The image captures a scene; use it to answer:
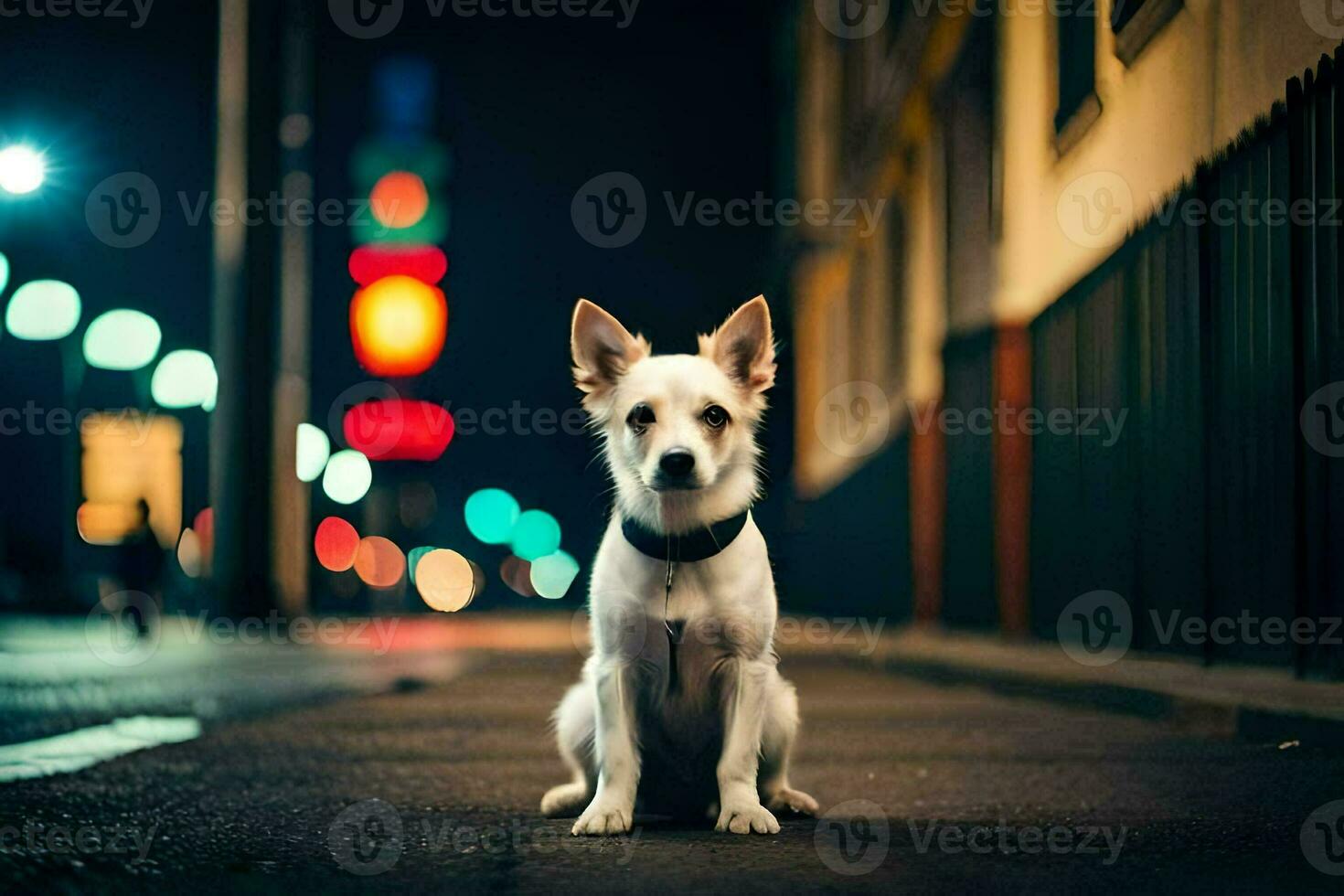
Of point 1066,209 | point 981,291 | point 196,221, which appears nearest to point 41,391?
point 196,221

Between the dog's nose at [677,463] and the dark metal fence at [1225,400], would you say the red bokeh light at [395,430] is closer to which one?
the dark metal fence at [1225,400]

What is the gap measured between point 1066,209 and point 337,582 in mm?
65748

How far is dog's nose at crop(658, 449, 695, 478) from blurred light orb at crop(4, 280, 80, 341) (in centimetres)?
2724

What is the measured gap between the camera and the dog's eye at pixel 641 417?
195 inches

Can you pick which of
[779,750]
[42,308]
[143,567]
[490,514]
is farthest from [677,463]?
[490,514]

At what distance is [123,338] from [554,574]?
360ft

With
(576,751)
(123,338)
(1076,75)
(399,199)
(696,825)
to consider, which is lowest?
(696,825)

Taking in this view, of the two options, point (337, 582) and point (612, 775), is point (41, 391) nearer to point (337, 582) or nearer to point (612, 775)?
point (337, 582)

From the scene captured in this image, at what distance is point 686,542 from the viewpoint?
4910mm

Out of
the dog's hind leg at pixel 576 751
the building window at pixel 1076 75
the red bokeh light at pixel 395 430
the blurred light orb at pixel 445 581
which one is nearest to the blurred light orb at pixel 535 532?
the blurred light orb at pixel 445 581

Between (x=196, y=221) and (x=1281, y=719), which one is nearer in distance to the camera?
(x=1281, y=719)

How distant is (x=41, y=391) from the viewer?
49.5 meters

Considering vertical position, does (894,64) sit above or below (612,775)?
above

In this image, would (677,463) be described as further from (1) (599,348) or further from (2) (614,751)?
(2) (614,751)
